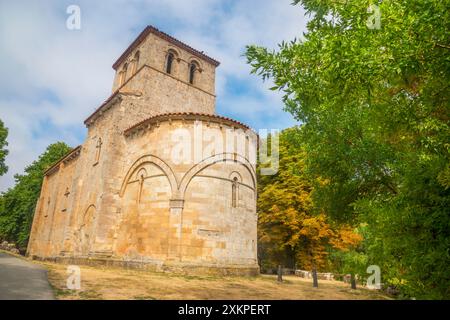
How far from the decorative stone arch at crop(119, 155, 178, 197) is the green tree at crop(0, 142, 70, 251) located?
21.1m

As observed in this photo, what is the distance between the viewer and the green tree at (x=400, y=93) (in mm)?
3264

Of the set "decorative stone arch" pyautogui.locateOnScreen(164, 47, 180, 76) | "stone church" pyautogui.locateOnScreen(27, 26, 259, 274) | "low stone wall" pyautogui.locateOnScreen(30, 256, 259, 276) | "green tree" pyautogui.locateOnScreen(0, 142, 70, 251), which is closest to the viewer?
"low stone wall" pyautogui.locateOnScreen(30, 256, 259, 276)

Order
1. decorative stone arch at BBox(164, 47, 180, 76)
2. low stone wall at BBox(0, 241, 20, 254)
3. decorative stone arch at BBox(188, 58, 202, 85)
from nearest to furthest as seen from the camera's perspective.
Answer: decorative stone arch at BBox(164, 47, 180, 76), decorative stone arch at BBox(188, 58, 202, 85), low stone wall at BBox(0, 241, 20, 254)

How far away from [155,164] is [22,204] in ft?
84.9

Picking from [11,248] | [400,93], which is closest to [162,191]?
[400,93]

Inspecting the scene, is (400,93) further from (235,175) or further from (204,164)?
(235,175)

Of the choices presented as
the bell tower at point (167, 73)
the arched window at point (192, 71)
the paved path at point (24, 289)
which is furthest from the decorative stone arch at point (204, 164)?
the arched window at point (192, 71)

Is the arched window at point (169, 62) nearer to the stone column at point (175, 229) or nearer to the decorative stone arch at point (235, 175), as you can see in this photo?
the decorative stone arch at point (235, 175)

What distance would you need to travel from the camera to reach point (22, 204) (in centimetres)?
3161

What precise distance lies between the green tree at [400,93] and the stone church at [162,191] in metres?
8.63

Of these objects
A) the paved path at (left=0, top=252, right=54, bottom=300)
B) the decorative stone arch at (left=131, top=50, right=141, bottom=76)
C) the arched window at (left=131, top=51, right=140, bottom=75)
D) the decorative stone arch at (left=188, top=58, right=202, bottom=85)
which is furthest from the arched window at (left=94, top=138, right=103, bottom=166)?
the paved path at (left=0, top=252, right=54, bottom=300)

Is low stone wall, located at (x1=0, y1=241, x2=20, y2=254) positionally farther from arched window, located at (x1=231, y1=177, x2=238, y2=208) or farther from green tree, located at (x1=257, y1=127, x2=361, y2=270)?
arched window, located at (x1=231, y1=177, x2=238, y2=208)

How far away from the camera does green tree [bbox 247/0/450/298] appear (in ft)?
10.7
